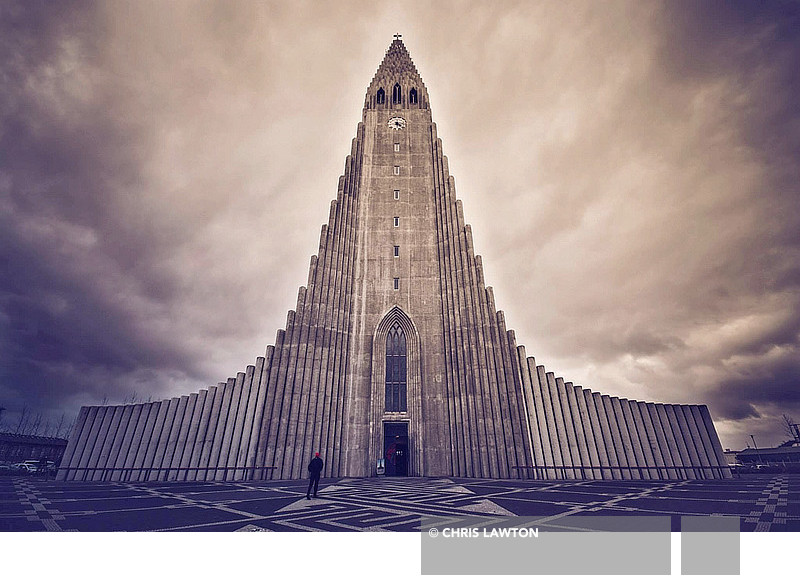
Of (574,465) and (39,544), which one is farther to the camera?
(574,465)

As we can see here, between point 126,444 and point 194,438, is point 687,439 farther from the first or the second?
point 126,444

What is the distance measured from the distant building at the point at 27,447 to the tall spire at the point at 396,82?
45846mm

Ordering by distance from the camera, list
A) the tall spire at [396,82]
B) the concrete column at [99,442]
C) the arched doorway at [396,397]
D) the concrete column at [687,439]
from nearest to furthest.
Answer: the arched doorway at [396,397] → the concrete column at [99,442] → the concrete column at [687,439] → the tall spire at [396,82]

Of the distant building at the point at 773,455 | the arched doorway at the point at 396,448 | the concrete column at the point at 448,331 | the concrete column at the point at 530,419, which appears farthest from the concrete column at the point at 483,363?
the distant building at the point at 773,455

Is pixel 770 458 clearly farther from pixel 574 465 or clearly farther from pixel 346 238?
pixel 346 238

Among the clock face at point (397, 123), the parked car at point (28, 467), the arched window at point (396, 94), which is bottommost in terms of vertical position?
the parked car at point (28, 467)

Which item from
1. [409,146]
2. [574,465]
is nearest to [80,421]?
[409,146]

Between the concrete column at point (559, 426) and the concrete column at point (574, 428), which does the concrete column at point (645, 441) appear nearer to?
the concrete column at point (574, 428)

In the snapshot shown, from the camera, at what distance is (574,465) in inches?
1035

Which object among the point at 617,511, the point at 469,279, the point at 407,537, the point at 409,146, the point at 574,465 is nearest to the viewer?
the point at 407,537

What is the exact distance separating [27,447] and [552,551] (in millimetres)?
55697

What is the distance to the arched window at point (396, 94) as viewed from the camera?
37938 mm

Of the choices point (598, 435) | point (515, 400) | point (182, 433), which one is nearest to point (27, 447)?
point (182, 433)

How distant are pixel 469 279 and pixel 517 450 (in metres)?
12.1
